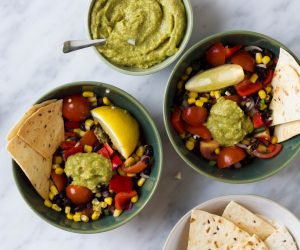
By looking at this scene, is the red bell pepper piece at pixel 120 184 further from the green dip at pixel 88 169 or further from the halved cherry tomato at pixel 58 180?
the halved cherry tomato at pixel 58 180

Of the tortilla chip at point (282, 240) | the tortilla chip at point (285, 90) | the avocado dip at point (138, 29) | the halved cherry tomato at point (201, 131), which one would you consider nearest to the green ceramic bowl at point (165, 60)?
the avocado dip at point (138, 29)

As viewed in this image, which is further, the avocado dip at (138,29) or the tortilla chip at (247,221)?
the tortilla chip at (247,221)

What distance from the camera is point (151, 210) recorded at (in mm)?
3111

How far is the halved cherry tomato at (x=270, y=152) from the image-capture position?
2.89 metres

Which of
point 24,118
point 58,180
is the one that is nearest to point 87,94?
point 24,118

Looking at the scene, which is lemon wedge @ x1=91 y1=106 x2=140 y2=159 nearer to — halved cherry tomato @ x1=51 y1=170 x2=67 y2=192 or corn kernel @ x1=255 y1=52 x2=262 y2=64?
halved cherry tomato @ x1=51 y1=170 x2=67 y2=192

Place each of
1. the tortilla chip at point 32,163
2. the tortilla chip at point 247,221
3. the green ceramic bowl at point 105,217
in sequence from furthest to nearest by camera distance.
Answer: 1. the tortilla chip at point 247,221
2. the green ceramic bowl at point 105,217
3. the tortilla chip at point 32,163

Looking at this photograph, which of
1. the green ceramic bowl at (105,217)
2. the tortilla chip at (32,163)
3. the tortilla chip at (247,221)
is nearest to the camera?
the tortilla chip at (32,163)

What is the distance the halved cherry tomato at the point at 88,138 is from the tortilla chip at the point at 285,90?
92 centimetres

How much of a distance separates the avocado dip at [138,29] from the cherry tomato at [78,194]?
66cm

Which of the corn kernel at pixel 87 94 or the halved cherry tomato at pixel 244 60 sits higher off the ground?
the corn kernel at pixel 87 94

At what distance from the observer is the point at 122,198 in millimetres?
2904

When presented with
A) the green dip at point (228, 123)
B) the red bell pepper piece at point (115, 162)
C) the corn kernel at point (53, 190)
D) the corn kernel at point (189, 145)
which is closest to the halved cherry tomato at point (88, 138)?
the red bell pepper piece at point (115, 162)

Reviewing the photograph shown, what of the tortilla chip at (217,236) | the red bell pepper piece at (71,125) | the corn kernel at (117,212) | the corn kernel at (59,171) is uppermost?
the red bell pepper piece at (71,125)
